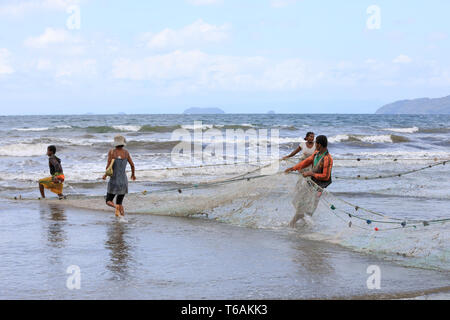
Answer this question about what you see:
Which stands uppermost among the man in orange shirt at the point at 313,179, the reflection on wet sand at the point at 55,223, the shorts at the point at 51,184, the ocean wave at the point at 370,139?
the man in orange shirt at the point at 313,179

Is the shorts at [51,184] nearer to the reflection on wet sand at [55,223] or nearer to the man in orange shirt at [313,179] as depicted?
the reflection on wet sand at [55,223]

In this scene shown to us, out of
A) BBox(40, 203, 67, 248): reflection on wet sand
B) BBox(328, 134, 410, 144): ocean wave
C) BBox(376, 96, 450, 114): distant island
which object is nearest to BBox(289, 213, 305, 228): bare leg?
BBox(40, 203, 67, 248): reflection on wet sand

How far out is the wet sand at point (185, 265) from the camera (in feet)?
15.4

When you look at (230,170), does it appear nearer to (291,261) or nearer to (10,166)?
(10,166)

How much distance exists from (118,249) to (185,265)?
1152 millimetres

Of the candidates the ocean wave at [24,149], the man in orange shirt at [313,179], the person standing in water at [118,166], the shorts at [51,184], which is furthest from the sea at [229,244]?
the ocean wave at [24,149]

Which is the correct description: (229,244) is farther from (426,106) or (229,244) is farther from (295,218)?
(426,106)

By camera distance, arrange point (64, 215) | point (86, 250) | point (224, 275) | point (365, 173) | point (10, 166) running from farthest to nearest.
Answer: point (10, 166)
point (365, 173)
point (64, 215)
point (86, 250)
point (224, 275)

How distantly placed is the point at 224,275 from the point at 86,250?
197 cm

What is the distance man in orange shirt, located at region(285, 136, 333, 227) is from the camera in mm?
7125

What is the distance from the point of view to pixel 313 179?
734 centimetres

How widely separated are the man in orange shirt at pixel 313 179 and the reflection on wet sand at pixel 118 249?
2.54m
